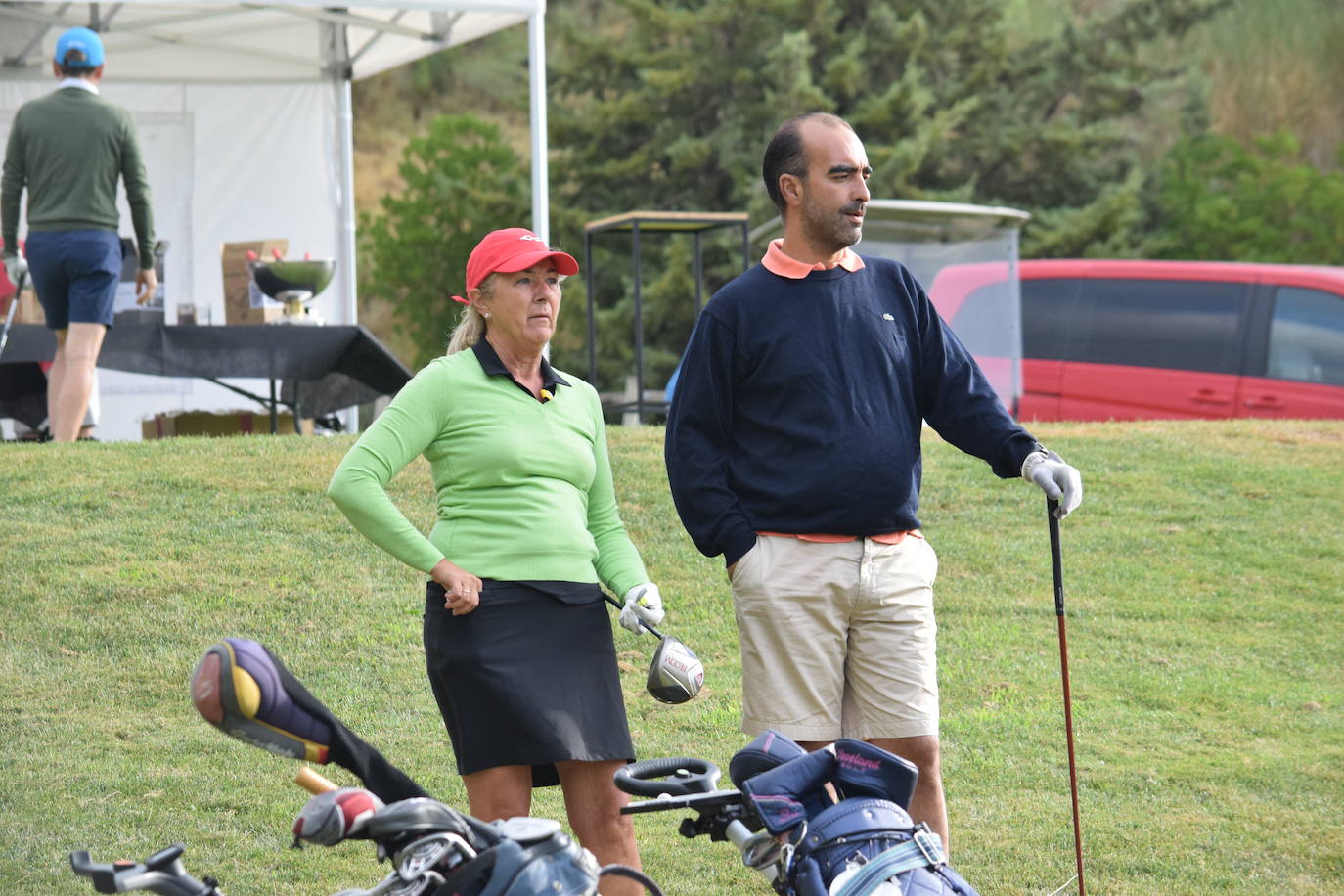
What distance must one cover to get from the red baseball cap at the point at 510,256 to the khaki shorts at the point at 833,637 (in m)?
0.73

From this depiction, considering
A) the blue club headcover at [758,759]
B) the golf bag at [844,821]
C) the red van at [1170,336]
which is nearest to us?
the golf bag at [844,821]

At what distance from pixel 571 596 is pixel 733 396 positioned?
22.6 inches

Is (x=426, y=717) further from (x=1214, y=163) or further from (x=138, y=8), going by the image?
(x=1214, y=163)

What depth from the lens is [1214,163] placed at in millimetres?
25156

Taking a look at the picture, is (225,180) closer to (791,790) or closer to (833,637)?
(833,637)

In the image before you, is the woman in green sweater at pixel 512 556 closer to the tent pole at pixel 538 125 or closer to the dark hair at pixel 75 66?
the dark hair at pixel 75 66

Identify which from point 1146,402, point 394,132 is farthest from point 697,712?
point 394,132

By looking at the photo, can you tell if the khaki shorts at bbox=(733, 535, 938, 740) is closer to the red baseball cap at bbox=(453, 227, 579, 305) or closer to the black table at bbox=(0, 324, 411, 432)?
the red baseball cap at bbox=(453, 227, 579, 305)

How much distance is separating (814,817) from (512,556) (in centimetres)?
120

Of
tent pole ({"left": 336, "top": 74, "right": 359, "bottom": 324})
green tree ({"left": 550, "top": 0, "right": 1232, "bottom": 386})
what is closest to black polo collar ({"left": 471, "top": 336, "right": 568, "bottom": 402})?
tent pole ({"left": 336, "top": 74, "right": 359, "bottom": 324})

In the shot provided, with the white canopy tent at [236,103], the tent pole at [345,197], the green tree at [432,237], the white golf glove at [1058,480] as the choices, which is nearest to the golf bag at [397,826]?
the white golf glove at [1058,480]

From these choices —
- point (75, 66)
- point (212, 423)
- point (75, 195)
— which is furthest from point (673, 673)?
point (212, 423)

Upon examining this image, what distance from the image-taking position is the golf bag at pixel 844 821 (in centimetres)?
220

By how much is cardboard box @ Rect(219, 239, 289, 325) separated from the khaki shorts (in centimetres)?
650
